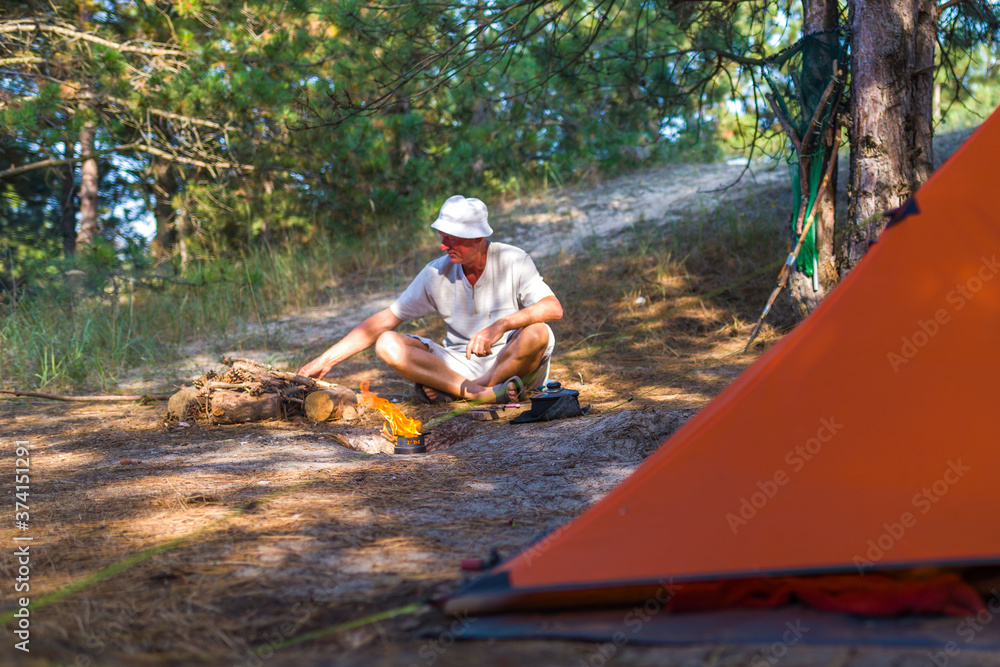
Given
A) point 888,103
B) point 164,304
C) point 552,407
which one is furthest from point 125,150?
point 888,103

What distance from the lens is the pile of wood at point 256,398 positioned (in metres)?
3.90

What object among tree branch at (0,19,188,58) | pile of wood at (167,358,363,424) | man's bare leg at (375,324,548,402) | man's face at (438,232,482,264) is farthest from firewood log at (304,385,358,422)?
tree branch at (0,19,188,58)

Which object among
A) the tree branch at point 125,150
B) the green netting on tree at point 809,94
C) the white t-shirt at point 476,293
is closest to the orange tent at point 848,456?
the white t-shirt at point 476,293

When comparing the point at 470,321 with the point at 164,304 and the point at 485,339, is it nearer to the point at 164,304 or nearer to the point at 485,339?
the point at 485,339

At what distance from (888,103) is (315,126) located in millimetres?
3388

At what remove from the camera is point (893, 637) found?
1.35m

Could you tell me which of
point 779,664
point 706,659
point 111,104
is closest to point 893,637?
point 779,664

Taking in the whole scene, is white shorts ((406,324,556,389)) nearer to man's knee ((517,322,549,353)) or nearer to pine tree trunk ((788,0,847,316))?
man's knee ((517,322,549,353))

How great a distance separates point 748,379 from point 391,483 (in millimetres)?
1443

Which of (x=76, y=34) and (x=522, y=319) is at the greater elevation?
(x=76, y=34)

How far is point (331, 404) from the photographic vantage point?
157 inches

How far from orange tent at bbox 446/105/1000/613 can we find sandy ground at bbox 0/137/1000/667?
0.73 ft

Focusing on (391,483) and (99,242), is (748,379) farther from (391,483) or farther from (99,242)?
(99,242)

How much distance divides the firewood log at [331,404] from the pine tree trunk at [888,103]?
3012 mm
